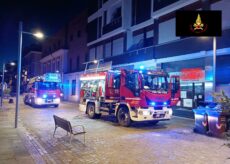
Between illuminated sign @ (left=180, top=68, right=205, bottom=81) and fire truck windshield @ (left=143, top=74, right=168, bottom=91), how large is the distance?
4464 millimetres

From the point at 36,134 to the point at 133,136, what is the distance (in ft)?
13.8

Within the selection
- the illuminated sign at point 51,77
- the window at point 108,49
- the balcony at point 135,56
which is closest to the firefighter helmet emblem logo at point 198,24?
the balcony at point 135,56

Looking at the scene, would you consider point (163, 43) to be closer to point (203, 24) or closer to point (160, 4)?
point (160, 4)

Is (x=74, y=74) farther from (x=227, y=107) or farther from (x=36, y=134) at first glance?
(x=227, y=107)

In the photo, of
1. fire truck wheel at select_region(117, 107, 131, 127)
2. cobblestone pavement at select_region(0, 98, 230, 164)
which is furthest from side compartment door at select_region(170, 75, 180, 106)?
fire truck wheel at select_region(117, 107, 131, 127)

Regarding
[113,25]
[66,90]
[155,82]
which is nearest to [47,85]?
[113,25]

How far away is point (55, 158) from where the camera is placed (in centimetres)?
790

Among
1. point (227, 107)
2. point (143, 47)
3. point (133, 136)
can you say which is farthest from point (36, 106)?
point (227, 107)

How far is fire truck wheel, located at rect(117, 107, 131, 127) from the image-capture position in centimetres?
1406

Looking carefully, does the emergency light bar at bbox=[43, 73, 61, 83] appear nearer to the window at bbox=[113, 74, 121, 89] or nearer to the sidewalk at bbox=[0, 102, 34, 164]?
the window at bbox=[113, 74, 121, 89]

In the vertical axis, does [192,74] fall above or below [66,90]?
above

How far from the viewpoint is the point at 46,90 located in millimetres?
26281

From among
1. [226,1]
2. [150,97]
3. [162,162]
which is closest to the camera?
[162,162]

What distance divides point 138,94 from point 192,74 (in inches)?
266
